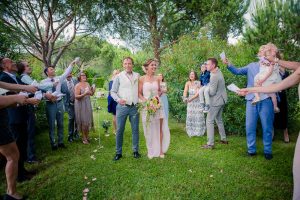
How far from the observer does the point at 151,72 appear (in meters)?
5.98

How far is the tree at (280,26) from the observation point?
7113 millimetres

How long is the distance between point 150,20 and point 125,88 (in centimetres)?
1624

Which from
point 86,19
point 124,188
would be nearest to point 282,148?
point 124,188

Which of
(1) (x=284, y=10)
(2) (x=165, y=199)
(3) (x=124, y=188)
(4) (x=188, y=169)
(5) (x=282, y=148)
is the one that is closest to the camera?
(2) (x=165, y=199)

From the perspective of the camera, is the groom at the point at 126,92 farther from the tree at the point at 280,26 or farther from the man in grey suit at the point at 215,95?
the tree at the point at 280,26

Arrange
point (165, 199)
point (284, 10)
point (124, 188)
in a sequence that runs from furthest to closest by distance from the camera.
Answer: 1. point (284, 10)
2. point (124, 188)
3. point (165, 199)

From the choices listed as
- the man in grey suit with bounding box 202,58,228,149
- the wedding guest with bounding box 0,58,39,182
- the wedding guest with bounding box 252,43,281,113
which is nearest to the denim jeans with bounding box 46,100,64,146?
the wedding guest with bounding box 0,58,39,182

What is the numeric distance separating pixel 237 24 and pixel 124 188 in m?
16.4

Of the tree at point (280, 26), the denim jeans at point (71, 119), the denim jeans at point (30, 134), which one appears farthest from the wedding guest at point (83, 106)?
the tree at point (280, 26)

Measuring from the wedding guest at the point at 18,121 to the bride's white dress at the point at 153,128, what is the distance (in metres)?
2.39

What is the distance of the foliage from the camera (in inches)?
320

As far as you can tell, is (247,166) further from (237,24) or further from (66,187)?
(237,24)

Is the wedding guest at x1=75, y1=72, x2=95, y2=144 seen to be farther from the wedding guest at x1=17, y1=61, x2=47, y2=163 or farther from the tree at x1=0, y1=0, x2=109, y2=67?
the tree at x1=0, y1=0, x2=109, y2=67

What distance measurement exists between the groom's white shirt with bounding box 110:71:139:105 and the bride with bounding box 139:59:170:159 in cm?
23
